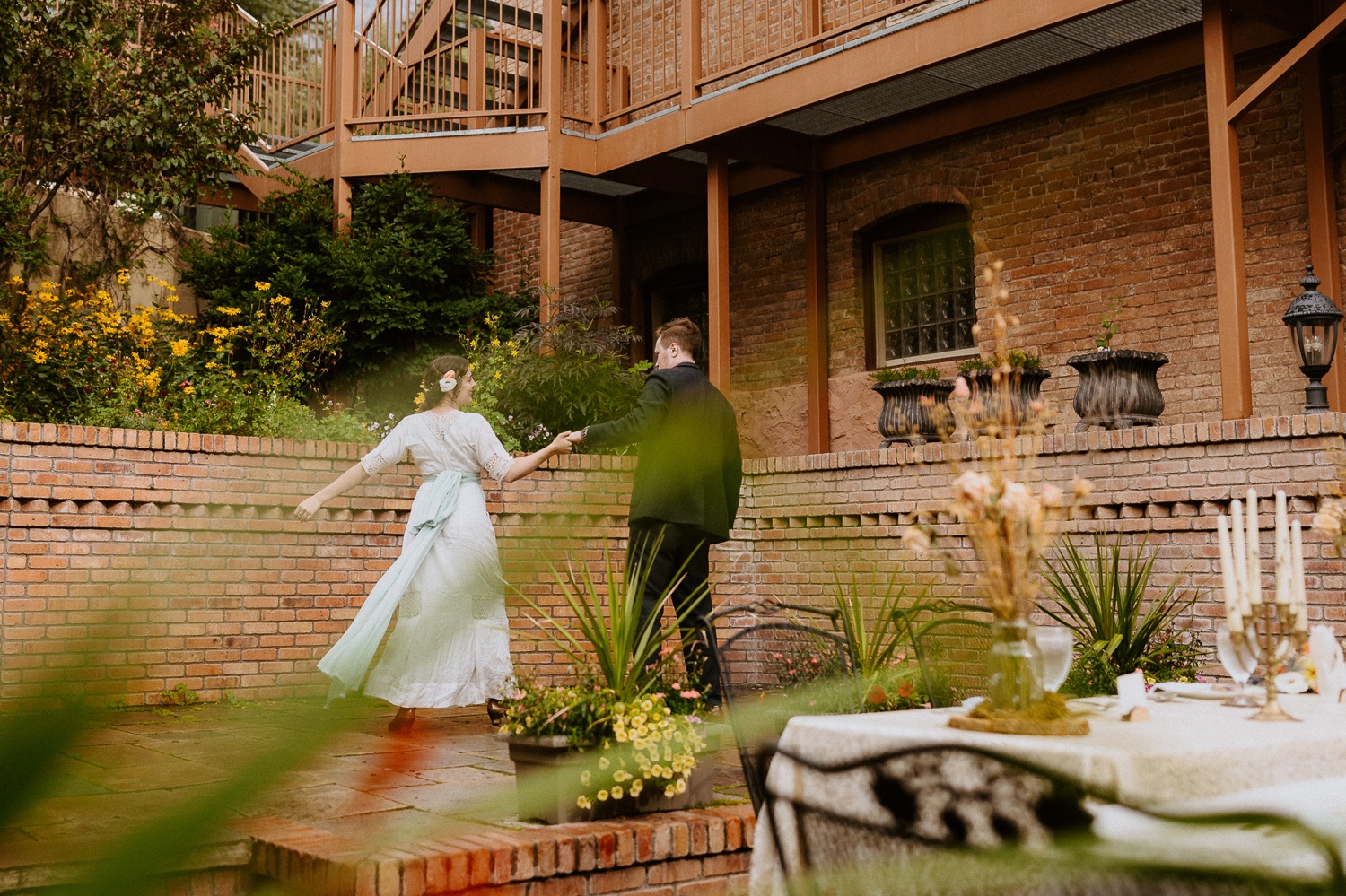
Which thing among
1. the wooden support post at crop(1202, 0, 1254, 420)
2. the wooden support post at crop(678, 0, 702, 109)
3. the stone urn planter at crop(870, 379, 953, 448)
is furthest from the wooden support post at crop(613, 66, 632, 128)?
the wooden support post at crop(1202, 0, 1254, 420)

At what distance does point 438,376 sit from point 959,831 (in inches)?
159

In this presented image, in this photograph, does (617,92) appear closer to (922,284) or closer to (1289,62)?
(922,284)

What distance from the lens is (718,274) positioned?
956cm

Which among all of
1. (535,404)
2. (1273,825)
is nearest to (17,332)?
(535,404)

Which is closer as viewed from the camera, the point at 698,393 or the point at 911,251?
the point at 698,393

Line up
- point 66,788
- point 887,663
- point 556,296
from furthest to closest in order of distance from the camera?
point 556,296 → point 887,663 → point 66,788

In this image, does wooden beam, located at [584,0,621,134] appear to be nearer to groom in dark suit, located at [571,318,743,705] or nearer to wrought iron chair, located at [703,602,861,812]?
groom in dark suit, located at [571,318,743,705]

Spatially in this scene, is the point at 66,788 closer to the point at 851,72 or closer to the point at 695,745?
the point at 695,745

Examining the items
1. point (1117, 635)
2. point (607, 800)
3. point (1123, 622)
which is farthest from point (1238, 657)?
point (1123, 622)

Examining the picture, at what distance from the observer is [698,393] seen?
5016mm

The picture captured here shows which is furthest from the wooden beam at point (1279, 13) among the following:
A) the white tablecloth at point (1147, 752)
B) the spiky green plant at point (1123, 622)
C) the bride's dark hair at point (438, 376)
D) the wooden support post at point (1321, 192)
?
the white tablecloth at point (1147, 752)

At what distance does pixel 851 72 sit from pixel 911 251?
200 cm

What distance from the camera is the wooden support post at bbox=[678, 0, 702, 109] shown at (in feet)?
31.7

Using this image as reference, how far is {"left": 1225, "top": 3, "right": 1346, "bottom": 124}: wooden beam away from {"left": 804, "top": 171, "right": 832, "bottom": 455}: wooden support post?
3.96 m
